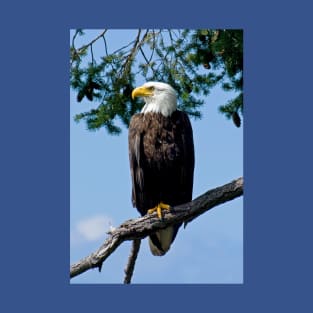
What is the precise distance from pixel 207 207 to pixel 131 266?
2.66 ft

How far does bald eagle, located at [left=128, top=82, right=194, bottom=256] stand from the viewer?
4.95 metres

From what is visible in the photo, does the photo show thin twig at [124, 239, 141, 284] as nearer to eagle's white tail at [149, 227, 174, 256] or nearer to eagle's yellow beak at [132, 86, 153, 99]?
eagle's white tail at [149, 227, 174, 256]

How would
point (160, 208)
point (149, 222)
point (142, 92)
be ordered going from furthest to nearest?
point (142, 92), point (160, 208), point (149, 222)

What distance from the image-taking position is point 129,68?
16.8 feet

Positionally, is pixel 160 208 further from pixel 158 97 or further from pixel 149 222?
pixel 158 97

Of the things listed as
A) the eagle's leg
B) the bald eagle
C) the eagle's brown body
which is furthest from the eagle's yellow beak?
the eagle's leg

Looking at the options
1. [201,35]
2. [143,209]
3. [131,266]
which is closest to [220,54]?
[201,35]

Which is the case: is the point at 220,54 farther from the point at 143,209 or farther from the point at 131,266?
the point at 131,266

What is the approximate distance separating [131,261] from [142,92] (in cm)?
133

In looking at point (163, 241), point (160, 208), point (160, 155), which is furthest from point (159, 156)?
point (163, 241)

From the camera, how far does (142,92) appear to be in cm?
507

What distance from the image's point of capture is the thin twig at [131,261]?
4805 mm

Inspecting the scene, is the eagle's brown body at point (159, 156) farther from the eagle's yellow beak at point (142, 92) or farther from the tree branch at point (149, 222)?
the tree branch at point (149, 222)

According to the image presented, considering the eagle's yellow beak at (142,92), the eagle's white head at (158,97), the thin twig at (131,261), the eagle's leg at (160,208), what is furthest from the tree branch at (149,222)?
the eagle's yellow beak at (142,92)
